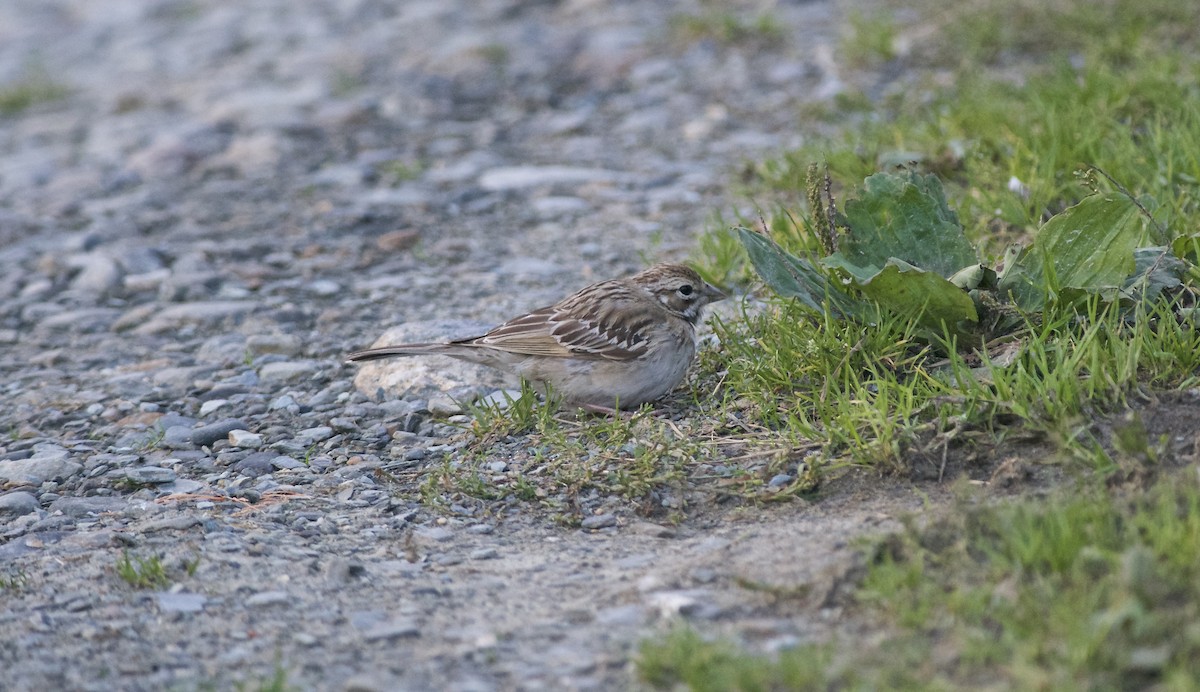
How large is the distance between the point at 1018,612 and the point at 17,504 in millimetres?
4239

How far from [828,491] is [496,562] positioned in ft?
4.48

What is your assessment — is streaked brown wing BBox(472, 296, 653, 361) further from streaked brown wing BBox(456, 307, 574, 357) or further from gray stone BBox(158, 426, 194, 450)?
gray stone BBox(158, 426, 194, 450)

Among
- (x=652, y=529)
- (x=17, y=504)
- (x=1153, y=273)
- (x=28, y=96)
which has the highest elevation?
(x=28, y=96)

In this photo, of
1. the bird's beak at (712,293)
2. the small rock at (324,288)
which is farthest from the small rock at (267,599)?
the small rock at (324,288)

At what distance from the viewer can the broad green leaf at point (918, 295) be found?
573 cm

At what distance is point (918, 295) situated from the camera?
5820 mm

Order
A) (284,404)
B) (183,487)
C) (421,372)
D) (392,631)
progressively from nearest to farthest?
(392,631) → (183,487) → (284,404) → (421,372)

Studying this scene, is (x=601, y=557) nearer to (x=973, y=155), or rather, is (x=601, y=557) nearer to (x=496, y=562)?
(x=496, y=562)

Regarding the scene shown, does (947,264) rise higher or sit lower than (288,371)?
higher

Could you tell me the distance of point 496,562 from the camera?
16.5 feet

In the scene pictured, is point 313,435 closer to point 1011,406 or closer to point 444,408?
point 444,408

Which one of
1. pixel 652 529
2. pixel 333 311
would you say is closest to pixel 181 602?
pixel 652 529

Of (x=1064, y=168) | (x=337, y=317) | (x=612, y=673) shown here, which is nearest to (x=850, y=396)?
(x=612, y=673)

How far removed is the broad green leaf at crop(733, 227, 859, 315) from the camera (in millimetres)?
6105
